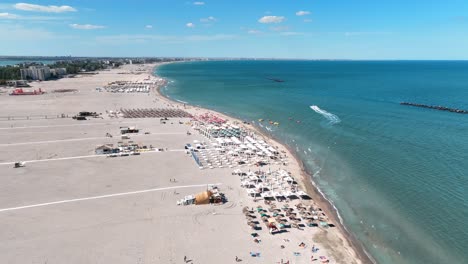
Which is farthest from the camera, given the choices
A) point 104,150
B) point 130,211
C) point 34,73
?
point 34,73

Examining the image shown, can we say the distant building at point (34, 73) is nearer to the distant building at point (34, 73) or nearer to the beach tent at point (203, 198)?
the distant building at point (34, 73)

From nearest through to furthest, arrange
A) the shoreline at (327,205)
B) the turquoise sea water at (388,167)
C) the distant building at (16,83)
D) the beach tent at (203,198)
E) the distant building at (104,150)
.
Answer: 1. the shoreline at (327,205)
2. the turquoise sea water at (388,167)
3. the beach tent at (203,198)
4. the distant building at (104,150)
5. the distant building at (16,83)

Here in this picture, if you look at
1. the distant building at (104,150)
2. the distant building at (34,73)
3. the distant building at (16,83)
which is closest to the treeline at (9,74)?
the distant building at (34,73)

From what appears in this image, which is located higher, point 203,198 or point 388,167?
point 388,167

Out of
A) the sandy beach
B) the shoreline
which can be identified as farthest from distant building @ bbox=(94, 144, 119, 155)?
the shoreline

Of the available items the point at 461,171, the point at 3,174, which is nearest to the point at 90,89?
the point at 3,174

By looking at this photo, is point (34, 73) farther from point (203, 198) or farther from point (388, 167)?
point (388, 167)

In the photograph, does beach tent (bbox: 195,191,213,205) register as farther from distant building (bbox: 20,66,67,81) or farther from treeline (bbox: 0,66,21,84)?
treeline (bbox: 0,66,21,84)

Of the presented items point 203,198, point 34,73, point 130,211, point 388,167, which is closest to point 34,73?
point 34,73

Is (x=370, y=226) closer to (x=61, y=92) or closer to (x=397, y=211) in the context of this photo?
(x=397, y=211)
